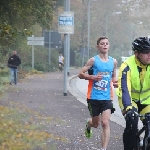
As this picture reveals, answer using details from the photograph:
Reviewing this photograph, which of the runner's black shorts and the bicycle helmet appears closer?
the bicycle helmet

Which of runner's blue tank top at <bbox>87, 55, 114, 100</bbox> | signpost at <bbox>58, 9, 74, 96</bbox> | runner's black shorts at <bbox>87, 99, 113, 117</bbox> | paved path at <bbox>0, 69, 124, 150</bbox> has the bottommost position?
paved path at <bbox>0, 69, 124, 150</bbox>

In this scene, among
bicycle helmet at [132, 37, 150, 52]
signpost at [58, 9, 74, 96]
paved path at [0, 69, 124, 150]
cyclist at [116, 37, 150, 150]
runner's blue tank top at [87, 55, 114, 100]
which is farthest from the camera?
signpost at [58, 9, 74, 96]

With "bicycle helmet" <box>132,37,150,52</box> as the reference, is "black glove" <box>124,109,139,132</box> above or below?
below

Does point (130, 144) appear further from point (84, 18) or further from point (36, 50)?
point (84, 18)

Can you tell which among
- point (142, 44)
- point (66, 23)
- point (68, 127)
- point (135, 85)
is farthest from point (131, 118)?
point (66, 23)

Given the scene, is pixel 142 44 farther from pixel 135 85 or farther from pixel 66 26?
pixel 66 26

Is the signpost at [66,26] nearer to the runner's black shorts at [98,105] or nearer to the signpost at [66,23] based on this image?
the signpost at [66,23]

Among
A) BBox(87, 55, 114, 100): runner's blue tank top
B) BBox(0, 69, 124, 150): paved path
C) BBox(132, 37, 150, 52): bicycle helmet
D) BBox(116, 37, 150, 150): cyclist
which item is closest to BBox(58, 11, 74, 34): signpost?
BBox(0, 69, 124, 150): paved path

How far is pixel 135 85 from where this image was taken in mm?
6727

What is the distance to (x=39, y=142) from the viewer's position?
698cm

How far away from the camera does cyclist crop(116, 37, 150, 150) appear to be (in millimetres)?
6348

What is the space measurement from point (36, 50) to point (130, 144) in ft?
163

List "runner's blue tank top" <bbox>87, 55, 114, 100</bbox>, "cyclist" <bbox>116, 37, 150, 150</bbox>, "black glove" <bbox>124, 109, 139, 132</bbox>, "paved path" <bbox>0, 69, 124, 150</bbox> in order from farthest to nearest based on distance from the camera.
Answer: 1. "paved path" <bbox>0, 69, 124, 150</bbox>
2. "runner's blue tank top" <bbox>87, 55, 114, 100</bbox>
3. "cyclist" <bbox>116, 37, 150, 150</bbox>
4. "black glove" <bbox>124, 109, 139, 132</bbox>

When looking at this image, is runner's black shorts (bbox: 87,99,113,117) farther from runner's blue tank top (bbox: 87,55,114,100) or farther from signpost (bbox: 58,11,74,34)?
signpost (bbox: 58,11,74,34)
